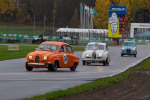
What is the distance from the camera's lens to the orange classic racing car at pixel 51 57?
2023 centimetres

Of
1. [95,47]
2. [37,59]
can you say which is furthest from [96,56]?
[37,59]

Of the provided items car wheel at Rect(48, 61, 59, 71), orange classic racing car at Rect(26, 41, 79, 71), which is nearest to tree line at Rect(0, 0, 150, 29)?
orange classic racing car at Rect(26, 41, 79, 71)

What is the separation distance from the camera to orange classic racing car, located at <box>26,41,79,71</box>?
20234 mm

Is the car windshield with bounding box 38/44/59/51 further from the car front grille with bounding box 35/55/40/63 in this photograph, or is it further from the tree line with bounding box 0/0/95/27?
the tree line with bounding box 0/0/95/27

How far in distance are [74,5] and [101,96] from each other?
16522 centimetres

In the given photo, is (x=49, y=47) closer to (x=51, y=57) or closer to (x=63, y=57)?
(x=63, y=57)

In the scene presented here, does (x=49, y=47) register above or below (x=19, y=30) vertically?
below

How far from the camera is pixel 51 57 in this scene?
20344 millimetres

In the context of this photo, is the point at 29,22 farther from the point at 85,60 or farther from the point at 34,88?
the point at 34,88

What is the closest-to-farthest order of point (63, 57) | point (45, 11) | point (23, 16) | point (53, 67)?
point (53, 67) → point (63, 57) → point (23, 16) → point (45, 11)

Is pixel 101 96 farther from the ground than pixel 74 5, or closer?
closer

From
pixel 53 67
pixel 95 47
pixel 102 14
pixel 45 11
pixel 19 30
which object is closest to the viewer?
A: pixel 53 67

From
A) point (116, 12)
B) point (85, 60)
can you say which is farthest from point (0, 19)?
point (85, 60)

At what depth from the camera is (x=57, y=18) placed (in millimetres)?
168875
